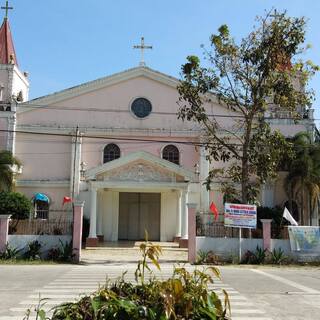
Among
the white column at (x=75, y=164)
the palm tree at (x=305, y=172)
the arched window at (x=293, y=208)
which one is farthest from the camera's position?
the white column at (x=75, y=164)

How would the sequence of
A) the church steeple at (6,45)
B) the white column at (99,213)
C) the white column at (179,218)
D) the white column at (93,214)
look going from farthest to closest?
the church steeple at (6,45)
the white column at (99,213)
the white column at (179,218)
the white column at (93,214)

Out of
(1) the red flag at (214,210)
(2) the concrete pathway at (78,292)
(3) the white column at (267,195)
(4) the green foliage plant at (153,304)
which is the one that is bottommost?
(2) the concrete pathway at (78,292)

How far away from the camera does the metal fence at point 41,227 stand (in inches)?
857

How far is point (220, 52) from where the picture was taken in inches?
851

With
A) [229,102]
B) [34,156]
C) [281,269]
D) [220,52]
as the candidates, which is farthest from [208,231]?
[34,156]

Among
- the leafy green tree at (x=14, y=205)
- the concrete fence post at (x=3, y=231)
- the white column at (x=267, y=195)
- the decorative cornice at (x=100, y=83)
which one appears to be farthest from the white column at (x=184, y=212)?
the concrete fence post at (x=3, y=231)

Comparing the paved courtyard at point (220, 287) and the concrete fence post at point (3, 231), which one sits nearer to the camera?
the paved courtyard at point (220, 287)

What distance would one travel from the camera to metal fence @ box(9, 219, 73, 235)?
71.4ft

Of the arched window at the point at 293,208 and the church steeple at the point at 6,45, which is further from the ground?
the church steeple at the point at 6,45

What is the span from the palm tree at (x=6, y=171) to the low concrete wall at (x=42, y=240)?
23.3 ft

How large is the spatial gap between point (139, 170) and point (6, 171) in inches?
285

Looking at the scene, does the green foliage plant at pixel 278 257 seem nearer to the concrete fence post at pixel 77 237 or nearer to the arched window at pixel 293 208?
the concrete fence post at pixel 77 237

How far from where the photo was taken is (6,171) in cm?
2688

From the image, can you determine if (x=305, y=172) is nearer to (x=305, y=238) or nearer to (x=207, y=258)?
(x=305, y=238)
